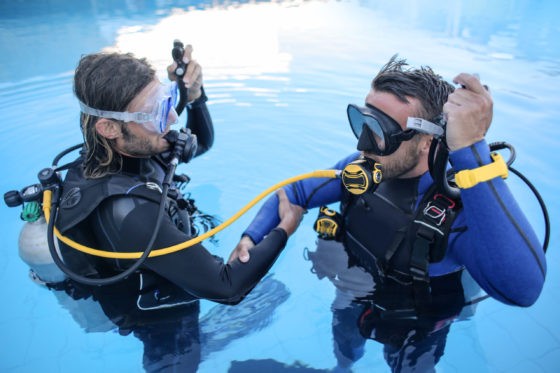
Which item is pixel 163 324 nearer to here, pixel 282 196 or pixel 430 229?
pixel 282 196

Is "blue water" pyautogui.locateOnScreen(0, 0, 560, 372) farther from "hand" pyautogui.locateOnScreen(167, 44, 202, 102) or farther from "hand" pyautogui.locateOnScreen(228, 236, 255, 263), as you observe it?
"hand" pyautogui.locateOnScreen(167, 44, 202, 102)

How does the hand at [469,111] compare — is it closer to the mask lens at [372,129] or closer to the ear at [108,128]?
the mask lens at [372,129]

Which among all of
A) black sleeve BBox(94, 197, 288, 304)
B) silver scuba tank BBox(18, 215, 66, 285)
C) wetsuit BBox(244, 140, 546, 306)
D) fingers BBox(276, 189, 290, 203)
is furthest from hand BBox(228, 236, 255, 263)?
wetsuit BBox(244, 140, 546, 306)

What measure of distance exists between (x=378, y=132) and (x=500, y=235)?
0.72 metres

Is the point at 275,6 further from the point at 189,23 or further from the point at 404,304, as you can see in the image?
the point at 404,304

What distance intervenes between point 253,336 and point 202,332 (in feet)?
1.35

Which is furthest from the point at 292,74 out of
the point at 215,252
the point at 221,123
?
the point at 215,252

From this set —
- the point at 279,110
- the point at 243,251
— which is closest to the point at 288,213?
the point at 243,251

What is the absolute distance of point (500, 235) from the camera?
146 cm

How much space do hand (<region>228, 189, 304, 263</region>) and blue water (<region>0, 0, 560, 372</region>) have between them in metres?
0.62

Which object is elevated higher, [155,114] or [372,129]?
[155,114]

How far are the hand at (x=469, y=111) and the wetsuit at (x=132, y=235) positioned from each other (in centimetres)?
100

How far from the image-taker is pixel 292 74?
6750 mm

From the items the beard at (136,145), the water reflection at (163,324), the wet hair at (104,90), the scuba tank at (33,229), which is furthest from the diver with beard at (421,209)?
the scuba tank at (33,229)
